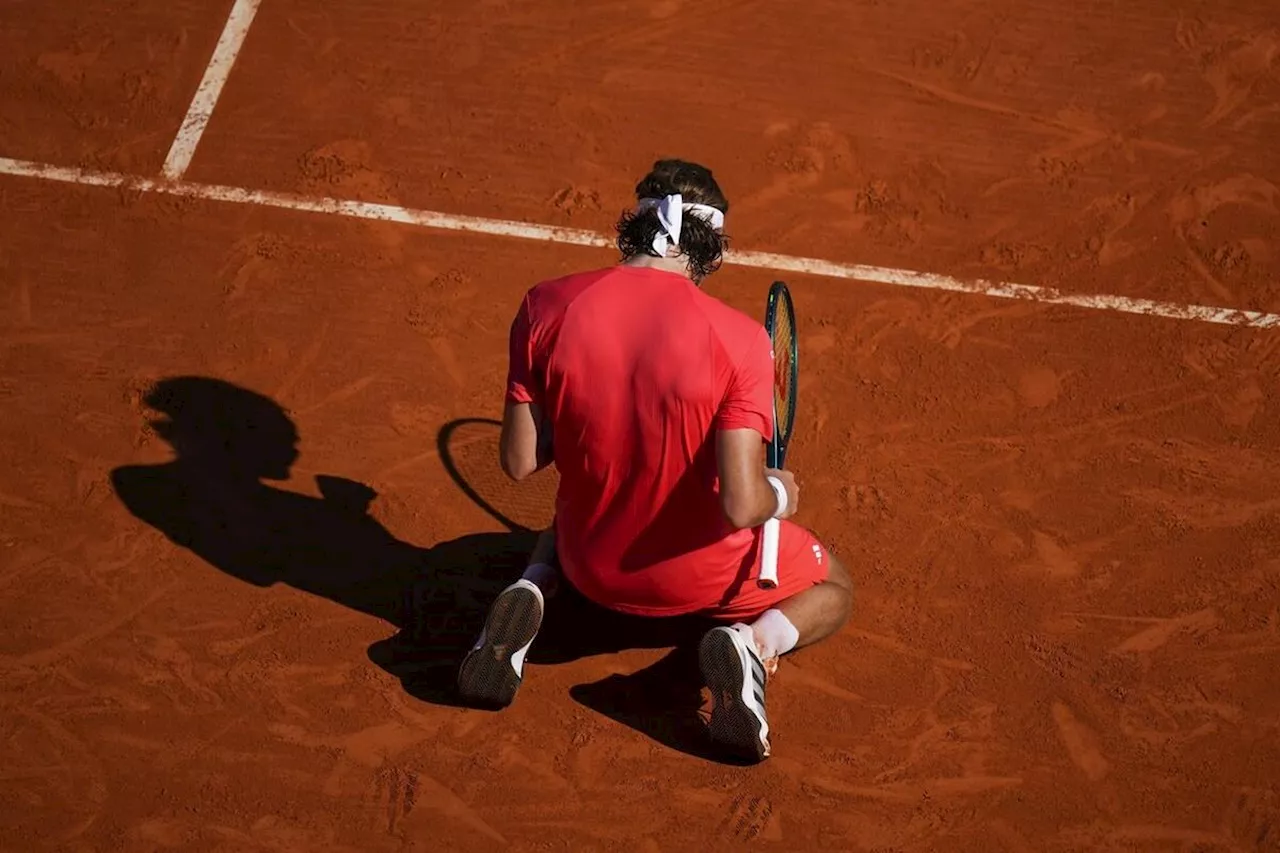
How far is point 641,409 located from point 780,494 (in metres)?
0.61

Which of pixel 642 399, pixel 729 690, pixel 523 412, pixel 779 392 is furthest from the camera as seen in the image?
pixel 779 392

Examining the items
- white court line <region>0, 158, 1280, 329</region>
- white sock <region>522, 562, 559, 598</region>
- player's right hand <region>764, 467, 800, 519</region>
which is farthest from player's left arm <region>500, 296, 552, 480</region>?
white court line <region>0, 158, 1280, 329</region>

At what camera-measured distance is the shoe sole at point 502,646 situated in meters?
5.31

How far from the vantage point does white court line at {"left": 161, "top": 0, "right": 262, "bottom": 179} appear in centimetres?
762

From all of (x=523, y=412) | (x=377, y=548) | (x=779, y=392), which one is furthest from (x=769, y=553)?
(x=377, y=548)

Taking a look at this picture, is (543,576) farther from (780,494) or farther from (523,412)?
(780,494)

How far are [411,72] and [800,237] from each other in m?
2.56

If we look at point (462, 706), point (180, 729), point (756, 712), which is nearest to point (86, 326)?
point (180, 729)

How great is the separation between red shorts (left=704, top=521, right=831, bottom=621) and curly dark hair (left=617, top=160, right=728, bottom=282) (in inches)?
43.9

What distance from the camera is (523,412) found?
4883 mm

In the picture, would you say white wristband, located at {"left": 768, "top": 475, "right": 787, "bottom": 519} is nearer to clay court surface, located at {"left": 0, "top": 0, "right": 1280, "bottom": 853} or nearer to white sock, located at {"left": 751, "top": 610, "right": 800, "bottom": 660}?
white sock, located at {"left": 751, "top": 610, "right": 800, "bottom": 660}

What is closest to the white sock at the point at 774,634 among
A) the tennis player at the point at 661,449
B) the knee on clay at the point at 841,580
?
the tennis player at the point at 661,449

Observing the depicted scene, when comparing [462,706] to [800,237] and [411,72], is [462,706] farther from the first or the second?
[411,72]

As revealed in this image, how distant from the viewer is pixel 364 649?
567 cm
